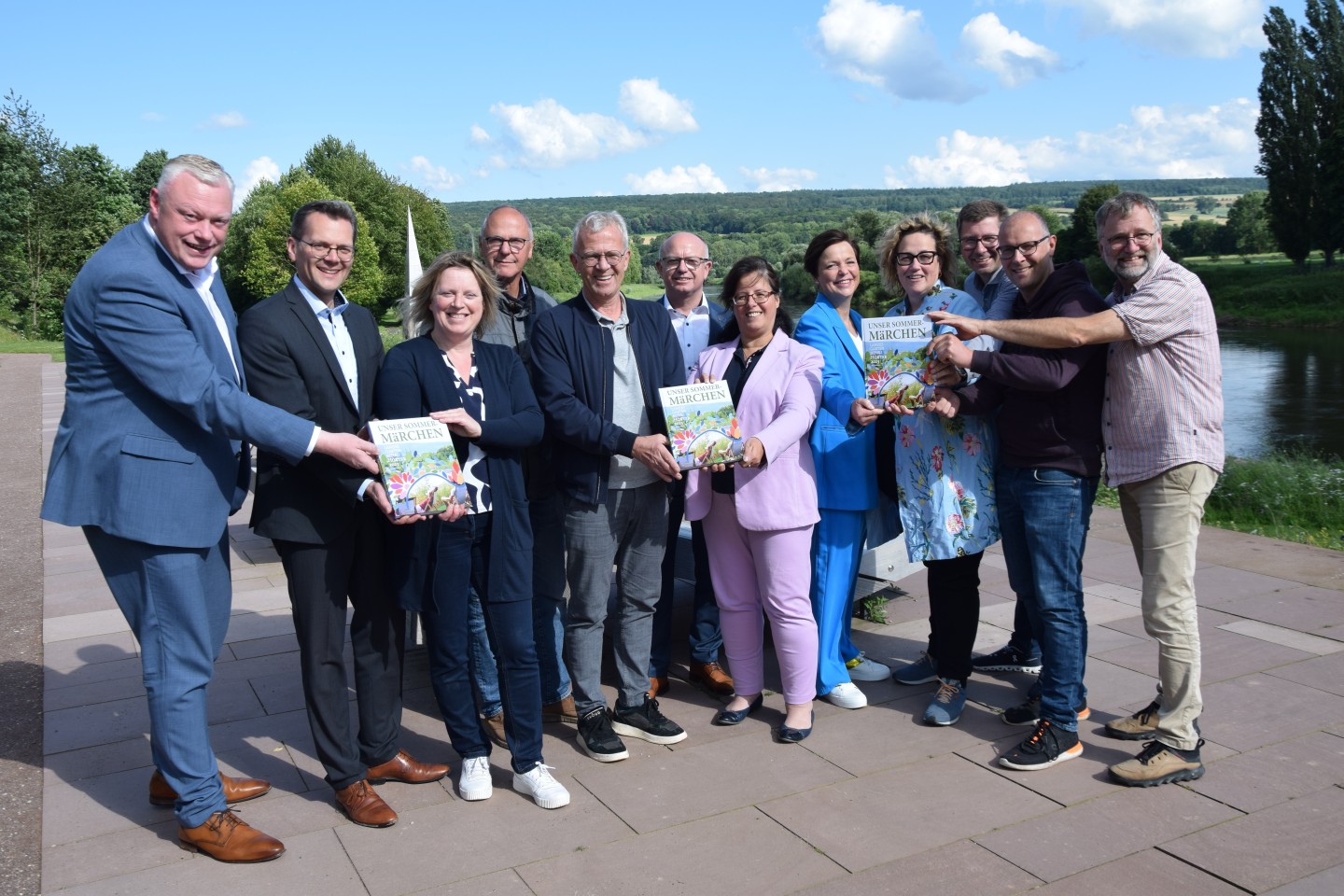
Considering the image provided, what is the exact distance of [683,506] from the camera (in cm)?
491

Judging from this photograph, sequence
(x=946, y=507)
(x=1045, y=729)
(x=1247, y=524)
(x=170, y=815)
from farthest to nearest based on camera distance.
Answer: (x=1247, y=524) → (x=946, y=507) → (x=1045, y=729) → (x=170, y=815)

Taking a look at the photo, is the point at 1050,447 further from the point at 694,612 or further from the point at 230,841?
the point at 230,841

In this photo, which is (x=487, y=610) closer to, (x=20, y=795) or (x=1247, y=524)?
(x=20, y=795)

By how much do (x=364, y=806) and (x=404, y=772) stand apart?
0.30 meters

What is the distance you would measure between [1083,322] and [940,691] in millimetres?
1743

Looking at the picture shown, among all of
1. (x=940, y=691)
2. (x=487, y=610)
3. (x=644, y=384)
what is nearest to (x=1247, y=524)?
(x=940, y=691)

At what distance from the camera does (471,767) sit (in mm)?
3996

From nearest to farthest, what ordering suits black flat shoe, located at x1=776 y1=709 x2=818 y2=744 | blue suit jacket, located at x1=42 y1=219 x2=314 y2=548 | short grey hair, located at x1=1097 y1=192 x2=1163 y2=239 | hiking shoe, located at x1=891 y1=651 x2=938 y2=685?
blue suit jacket, located at x1=42 y1=219 x2=314 y2=548 < short grey hair, located at x1=1097 y1=192 x2=1163 y2=239 < black flat shoe, located at x1=776 y1=709 x2=818 y2=744 < hiking shoe, located at x1=891 y1=651 x2=938 y2=685

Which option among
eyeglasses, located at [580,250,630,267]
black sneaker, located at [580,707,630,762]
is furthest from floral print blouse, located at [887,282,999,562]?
black sneaker, located at [580,707,630,762]

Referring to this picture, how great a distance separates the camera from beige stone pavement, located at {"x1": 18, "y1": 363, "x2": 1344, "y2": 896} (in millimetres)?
3387

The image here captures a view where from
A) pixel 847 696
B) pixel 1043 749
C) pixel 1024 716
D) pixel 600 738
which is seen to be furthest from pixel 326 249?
pixel 1024 716

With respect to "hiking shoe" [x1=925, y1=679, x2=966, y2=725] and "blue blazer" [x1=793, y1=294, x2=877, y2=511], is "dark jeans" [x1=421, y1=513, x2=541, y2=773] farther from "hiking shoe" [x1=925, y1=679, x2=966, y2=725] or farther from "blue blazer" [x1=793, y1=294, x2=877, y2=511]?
"hiking shoe" [x1=925, y1=679, x2=966, y2=725]

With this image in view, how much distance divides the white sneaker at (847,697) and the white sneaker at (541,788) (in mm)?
1426

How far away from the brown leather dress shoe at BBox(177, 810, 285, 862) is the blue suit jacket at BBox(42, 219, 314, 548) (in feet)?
3.05
